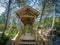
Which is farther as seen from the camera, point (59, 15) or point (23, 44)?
point (59, 15)

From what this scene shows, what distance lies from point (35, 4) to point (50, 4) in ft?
9.10

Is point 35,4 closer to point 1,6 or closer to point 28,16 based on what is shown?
point 1,6

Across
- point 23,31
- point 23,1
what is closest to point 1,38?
point 23,1

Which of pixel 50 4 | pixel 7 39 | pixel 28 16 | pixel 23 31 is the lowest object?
pixel 7 39

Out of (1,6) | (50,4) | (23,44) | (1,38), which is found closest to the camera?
(23,44)

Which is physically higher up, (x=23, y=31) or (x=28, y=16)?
(x=28, y=16)

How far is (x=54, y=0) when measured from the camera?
603 inches

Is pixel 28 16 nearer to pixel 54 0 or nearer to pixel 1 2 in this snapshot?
pixel 54 0

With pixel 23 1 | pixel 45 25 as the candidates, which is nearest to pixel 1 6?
pixel 23 1

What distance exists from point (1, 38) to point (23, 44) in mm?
6436

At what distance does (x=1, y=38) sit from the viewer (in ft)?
48.4

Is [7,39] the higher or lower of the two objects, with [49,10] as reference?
lower

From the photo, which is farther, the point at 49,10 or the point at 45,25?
the point at 45,25

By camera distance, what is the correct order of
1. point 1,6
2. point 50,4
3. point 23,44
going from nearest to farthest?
point 23,44 < point 50,4 < point 1,6
